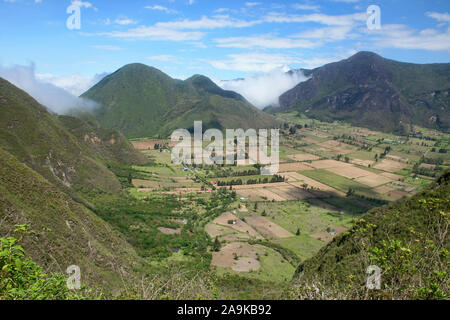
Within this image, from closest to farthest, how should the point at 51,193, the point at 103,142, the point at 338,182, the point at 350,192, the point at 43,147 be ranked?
the point at 51,193 → the point at 43,147 → the point at 350,192 → the point at 338,182 → the point at 103,142

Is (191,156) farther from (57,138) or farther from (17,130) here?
(17,130)

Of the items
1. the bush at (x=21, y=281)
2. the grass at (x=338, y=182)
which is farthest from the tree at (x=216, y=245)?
the grass at (x=338, y=182)

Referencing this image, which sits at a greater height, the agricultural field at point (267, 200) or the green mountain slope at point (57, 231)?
the green mountain slope at point (57, 231)

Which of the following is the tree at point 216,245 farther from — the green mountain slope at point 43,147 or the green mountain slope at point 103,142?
the green mountain slope at point 103,142

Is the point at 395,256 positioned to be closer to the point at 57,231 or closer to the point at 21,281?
the point at 21,281

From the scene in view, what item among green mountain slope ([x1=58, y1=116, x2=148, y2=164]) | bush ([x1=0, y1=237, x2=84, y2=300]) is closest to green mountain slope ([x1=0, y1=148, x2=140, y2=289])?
bush ([x1=0, y1=237, x2=84, y2=300])

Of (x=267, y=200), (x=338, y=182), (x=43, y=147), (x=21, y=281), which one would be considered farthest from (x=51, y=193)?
(x=338, y=182)

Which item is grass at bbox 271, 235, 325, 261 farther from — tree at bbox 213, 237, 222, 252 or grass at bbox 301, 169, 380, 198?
grass at bbox 301, 169, 380, 198
